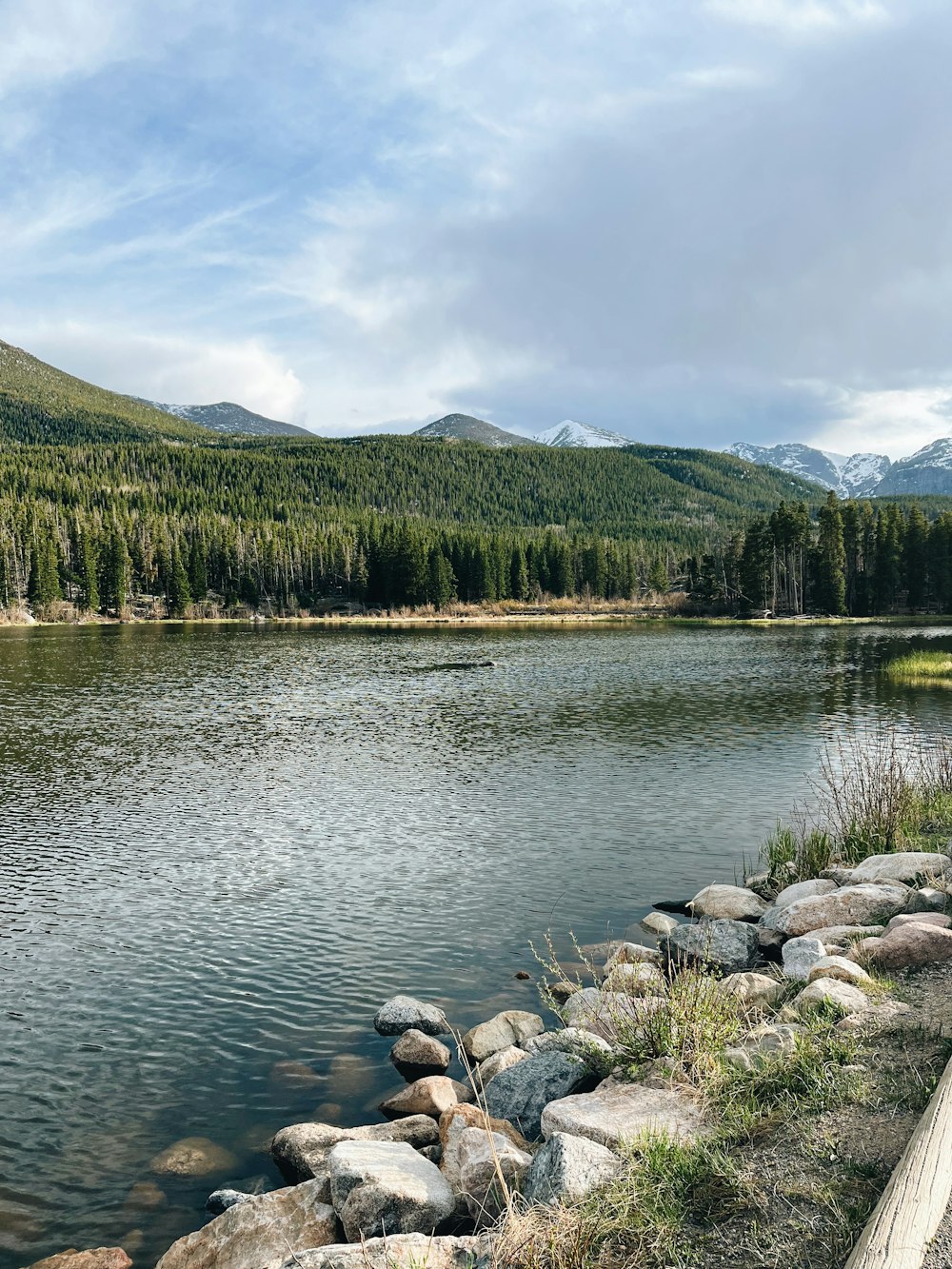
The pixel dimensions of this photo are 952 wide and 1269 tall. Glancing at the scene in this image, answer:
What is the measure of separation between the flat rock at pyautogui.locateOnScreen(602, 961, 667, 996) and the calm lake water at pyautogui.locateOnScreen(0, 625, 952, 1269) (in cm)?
239

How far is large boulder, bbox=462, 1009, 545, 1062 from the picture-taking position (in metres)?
11.3

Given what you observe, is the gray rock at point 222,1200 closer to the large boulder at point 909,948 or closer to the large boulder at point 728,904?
the large boulder at point 909,948

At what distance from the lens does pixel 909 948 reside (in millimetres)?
10461

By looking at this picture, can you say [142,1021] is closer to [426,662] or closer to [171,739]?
[171,739]

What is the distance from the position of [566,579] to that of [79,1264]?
174 metres

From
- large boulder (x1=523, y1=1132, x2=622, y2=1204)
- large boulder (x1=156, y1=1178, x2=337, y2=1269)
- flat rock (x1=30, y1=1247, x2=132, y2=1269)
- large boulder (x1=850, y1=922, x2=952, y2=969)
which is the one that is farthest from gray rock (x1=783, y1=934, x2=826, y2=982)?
flat rock (x1=30, y1=1247, x2=132, y2=1269)

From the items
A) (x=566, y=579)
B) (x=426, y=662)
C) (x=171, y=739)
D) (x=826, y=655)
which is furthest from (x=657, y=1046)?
(x=566, y=579)

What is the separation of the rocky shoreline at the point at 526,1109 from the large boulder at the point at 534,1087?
2 cm

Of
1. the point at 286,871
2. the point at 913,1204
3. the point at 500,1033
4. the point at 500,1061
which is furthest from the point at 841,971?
the point at 286,871

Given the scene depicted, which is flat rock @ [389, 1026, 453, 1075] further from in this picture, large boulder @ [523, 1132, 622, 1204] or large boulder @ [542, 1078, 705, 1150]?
large boulder @ [523, 1132, 622, 1204]

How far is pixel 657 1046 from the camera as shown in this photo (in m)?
8.52

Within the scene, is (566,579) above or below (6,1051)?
above

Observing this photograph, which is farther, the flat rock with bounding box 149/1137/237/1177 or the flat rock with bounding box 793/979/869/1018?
the flat rock with bounding box 149/1137/237/1177

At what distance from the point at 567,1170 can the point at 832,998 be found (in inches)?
163
